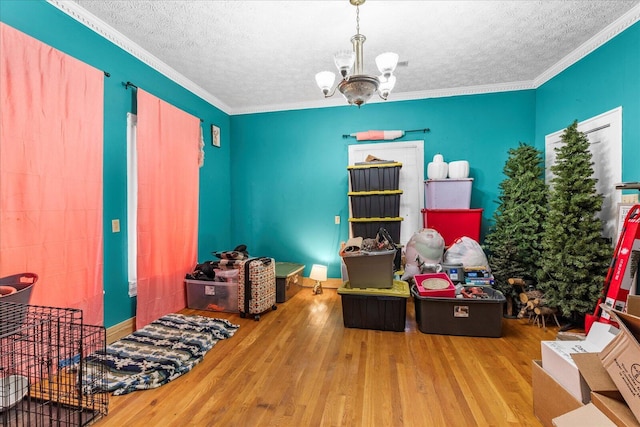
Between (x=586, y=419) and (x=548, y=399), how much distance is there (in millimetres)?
428

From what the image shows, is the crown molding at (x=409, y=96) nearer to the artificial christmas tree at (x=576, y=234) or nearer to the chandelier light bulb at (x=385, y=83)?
the artificial christmas tree at (x=576, y=234)

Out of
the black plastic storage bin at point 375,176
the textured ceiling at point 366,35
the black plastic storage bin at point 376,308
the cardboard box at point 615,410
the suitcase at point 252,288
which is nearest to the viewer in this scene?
the cardboard box at point 615,410

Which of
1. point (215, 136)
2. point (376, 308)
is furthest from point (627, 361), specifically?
point (215, 136)

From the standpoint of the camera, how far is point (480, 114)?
387 centimetres

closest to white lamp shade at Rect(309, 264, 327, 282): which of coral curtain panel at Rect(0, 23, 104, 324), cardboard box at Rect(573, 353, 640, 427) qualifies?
coral curtain panel at Rect(0, 23, 104, 324)

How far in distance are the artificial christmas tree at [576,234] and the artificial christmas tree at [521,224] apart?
415mm

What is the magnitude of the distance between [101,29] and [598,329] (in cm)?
408

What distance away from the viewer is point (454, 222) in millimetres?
3600

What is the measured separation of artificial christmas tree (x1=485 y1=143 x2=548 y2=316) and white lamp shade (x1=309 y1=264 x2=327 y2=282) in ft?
6.78

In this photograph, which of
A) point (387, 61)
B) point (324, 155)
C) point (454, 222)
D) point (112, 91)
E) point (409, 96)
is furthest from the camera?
point (324, 155)

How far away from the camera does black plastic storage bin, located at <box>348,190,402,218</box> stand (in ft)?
12.1

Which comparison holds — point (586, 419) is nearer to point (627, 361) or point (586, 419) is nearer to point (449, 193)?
point (627, 361)

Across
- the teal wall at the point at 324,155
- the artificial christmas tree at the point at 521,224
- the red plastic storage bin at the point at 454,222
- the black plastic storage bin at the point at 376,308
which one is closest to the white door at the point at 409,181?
the teal wall at the point at 324,155

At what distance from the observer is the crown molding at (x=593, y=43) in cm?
237
